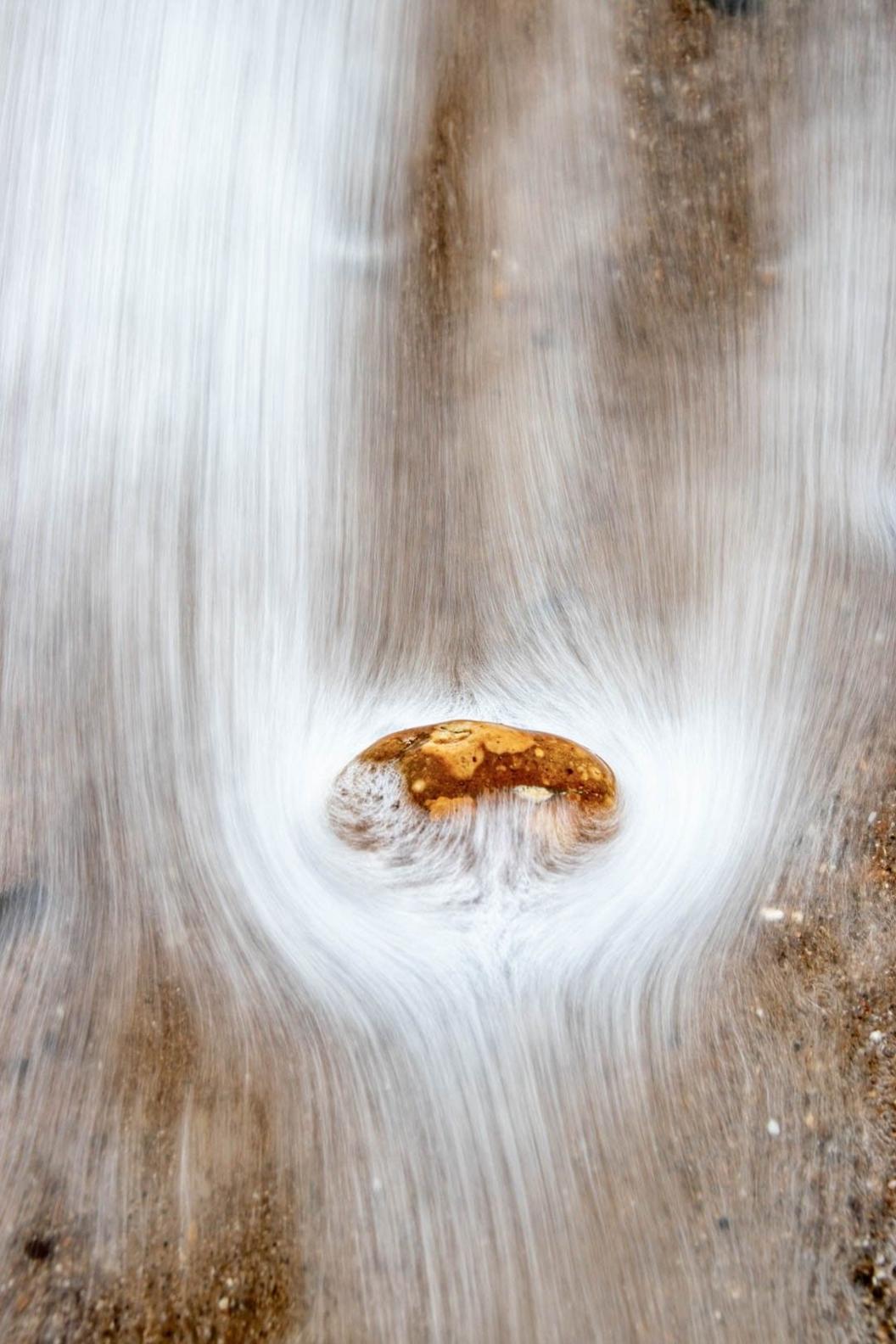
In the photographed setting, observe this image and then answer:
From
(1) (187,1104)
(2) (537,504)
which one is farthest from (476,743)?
(1) (187,1104)

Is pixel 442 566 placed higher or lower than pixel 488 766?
higher

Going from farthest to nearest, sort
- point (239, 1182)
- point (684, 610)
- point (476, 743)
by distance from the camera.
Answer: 1. point (684, 610)
2. point (476, 743)
3. point (239, 1182)

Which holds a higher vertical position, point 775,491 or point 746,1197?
point 775,491

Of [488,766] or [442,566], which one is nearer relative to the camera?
[488,766]

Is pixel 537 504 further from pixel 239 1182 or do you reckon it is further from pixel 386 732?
pixel 239 1182
